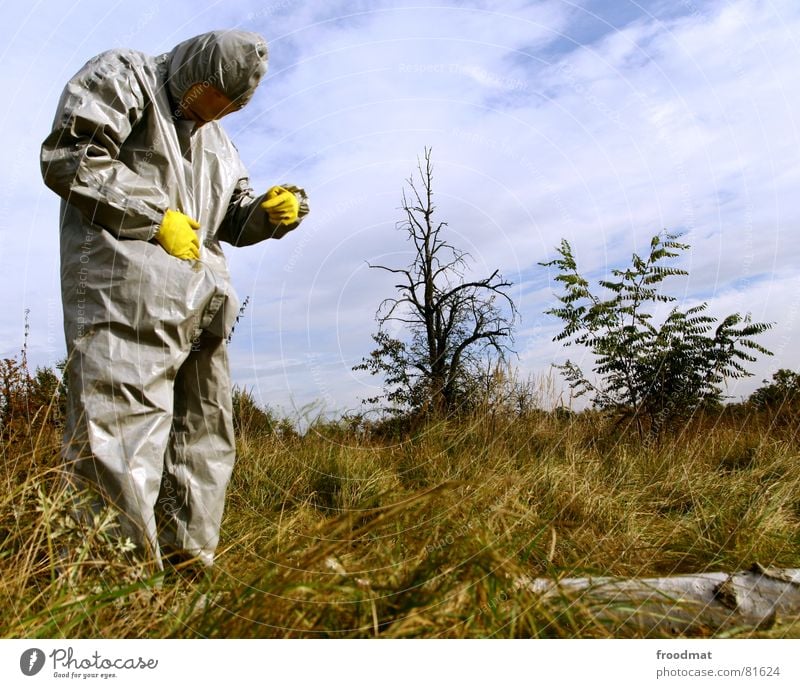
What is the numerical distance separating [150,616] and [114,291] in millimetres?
1134

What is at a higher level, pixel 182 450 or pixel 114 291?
pixel 114 291

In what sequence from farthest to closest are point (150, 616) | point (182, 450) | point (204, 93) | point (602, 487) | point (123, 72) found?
point (602, 487) → point (182, 450) → point (204, 93) → point (123, 72) → point (150, 616)

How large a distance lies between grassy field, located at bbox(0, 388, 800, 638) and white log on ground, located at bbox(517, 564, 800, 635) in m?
0.06

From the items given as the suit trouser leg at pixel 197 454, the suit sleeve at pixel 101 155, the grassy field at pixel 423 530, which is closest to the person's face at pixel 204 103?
the suit sleeve at pixel 101 155

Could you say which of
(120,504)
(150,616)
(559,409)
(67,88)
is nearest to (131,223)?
(67,88)

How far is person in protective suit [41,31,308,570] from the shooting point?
2.27 m

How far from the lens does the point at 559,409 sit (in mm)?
6066

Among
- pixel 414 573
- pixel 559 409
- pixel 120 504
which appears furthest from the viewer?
pixel 559 409

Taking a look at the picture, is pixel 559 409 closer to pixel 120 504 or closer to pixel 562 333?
pixel 562 333

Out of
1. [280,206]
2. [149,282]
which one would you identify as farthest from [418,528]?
[280,206]

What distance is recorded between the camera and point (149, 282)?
2371mm

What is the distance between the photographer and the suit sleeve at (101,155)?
2248 millimetres

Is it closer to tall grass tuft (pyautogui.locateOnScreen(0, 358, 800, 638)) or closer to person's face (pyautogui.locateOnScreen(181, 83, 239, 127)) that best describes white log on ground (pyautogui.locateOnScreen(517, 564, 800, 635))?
tall grass tuft (pyautogui.locateOnScreen(0, 358, 800, 638))

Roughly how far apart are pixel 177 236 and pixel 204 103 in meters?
0.61
